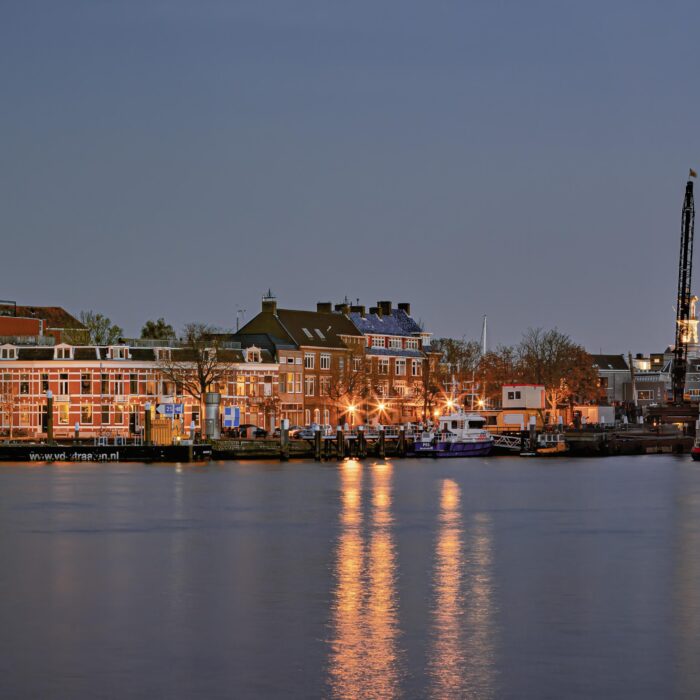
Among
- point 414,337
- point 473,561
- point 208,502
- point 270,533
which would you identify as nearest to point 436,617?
point 473,561

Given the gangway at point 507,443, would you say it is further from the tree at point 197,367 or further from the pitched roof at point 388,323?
the pitched roof at point 388,323

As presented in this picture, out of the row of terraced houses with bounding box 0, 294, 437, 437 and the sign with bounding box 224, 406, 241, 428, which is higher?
the row of terraced houses with bounding box 0, 294, 437, 437

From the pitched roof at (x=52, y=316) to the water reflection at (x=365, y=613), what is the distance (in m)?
102

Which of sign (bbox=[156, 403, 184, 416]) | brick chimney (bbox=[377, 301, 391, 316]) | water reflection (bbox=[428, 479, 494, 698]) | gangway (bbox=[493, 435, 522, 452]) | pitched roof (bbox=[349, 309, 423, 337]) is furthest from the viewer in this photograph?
brick chimney (bbox=[377, 301, 391, 316])

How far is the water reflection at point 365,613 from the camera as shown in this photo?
2969 centimetres

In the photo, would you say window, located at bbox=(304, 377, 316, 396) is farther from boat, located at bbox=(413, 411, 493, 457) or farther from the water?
the water

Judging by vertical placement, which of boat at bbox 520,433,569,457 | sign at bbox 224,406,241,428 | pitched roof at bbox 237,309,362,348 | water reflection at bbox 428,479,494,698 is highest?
pitched roof at bbox 237,309,362,348

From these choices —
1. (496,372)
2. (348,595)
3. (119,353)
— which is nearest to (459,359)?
(496,372)

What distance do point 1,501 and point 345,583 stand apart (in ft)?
115

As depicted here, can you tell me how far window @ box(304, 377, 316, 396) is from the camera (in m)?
154

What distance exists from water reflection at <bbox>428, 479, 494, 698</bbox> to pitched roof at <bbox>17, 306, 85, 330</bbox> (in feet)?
357

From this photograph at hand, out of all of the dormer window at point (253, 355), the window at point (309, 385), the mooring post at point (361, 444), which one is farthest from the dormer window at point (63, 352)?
the window at point (309, 385)

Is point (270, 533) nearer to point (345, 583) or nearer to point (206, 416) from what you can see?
point (345, 583)

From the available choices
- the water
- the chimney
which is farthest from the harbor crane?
the water
